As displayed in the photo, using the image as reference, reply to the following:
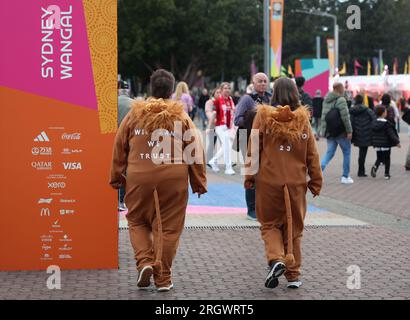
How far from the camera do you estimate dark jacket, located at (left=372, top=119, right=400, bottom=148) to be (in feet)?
54.5

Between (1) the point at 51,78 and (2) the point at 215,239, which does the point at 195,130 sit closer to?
(1) the point at 51,78

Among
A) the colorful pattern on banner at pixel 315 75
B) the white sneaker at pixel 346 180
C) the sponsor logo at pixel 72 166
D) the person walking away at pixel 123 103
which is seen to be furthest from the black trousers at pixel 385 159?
the colorful pattern on banner at pixel 315 75

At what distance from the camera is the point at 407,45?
7756 cm

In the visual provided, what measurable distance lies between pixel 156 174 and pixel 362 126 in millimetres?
10420

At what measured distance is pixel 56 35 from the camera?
24.2ft

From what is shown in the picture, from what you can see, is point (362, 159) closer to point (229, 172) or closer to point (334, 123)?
point (334, 123)

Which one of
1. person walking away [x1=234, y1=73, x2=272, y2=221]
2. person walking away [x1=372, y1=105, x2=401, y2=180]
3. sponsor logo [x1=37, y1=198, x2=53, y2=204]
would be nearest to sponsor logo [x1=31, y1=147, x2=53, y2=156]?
sponsor logo [x1=37, y1=198, x2=53, y2=204]

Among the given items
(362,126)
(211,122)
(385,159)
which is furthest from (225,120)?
(385,159)

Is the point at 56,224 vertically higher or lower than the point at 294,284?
higher

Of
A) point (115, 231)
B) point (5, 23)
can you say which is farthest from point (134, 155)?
point (5, 23)

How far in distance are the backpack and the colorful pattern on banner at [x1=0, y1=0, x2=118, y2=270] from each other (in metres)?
8.02

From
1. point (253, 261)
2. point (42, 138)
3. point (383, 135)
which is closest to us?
point (42, 138)

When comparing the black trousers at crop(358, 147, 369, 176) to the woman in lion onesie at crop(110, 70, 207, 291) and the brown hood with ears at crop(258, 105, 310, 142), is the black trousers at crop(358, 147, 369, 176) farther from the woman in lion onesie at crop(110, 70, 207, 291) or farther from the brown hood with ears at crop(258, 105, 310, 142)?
the woman in lion onesie at crop(110, 70, 207, 291)

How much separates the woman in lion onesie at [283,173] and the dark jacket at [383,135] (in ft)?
31.9
